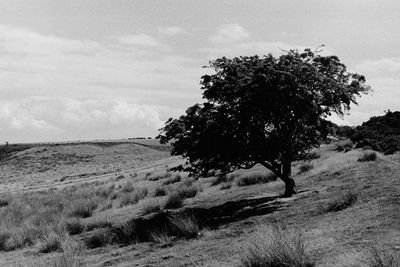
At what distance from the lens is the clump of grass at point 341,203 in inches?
484

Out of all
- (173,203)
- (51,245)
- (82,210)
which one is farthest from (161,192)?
(51,245)

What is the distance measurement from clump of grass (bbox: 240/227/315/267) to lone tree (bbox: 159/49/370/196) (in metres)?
6.90

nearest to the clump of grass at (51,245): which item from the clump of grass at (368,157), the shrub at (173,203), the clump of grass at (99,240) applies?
the clump of grass at (99,240)

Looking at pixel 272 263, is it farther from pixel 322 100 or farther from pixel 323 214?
pixel 322 100

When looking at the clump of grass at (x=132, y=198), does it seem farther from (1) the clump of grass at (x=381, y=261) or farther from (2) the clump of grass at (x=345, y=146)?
(1) the clump of grass at (x=381, y=261)

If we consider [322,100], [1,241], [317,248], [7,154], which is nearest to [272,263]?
[317,248]

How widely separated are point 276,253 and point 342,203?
546 cm

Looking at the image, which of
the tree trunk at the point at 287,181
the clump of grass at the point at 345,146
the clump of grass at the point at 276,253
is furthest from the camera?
the clump of grass at the point at 345,146

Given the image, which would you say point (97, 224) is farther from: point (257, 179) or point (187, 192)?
point (257, 179)

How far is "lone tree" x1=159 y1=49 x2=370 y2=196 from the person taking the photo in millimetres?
14344

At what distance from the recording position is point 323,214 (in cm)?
1213

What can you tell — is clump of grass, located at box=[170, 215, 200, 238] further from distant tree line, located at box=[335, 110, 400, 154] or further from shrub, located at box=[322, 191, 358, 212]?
distant tree line, located at box=[335, 110, 400, 154]

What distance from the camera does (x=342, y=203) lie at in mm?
12344

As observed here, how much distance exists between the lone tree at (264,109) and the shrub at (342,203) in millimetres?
3213
